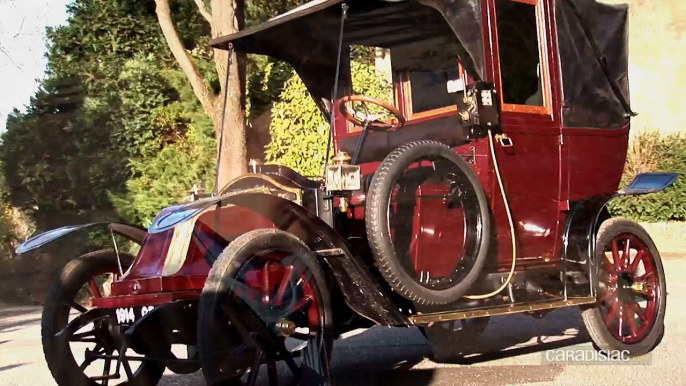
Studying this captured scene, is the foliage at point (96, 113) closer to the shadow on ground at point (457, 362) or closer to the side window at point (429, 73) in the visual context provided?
the shadow on ground at point (457, 362)

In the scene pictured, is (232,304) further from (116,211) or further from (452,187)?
(116,211)

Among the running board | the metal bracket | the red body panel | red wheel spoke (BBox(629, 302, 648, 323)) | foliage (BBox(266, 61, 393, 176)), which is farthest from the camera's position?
foliage (BBox(266, 61, 393, 176))

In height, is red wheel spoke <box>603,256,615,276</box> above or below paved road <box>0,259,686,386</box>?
above

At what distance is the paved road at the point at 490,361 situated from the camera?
5.51 m

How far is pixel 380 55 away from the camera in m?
6.58

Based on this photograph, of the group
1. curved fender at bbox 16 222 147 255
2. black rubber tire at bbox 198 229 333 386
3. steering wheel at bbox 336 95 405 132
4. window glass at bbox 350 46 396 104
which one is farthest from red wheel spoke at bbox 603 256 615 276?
curved fender at bbox 16 222 147 255

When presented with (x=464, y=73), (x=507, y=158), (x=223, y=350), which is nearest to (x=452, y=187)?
(x=507, y=158)

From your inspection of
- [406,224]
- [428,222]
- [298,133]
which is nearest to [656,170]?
[298,133]

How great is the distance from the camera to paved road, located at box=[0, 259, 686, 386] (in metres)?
5.51

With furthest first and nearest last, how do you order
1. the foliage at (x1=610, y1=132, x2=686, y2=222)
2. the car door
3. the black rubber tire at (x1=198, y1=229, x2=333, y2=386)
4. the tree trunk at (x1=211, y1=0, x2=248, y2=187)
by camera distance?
the foliage at (x1=610, y1=132, x2=686, y2=222)
the tree trunk at (x1=211, y1=0, x2=248, y2=187)
the car door
the black rubber tire at (x1=198, y1=229, x2=333, y2=386)

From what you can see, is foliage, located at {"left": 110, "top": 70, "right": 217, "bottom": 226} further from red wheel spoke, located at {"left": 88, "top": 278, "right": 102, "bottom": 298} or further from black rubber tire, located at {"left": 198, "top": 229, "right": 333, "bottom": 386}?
black rubber tire, located at {"left": 198, "top": 229, "right": 333, "bottom": 386}

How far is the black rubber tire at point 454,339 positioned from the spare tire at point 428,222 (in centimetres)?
88

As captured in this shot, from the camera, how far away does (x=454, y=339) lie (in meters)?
6.30

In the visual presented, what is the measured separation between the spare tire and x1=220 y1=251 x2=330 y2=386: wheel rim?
518mm
